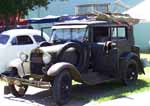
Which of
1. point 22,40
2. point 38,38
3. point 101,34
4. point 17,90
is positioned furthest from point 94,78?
point 38,38

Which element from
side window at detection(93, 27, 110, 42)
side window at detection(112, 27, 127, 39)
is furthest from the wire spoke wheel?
side window at detection(112, 27, 127, 39)

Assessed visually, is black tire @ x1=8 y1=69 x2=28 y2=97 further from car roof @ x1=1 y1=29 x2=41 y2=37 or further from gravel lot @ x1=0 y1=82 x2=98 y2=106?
car roof @ x1=1 y1=29 x2=41 y2=37

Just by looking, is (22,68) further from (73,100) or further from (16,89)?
(73,100)

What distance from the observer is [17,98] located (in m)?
12.7

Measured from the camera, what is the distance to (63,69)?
37.4 feet

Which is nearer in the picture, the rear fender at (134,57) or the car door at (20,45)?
the rear fender at (134,57)

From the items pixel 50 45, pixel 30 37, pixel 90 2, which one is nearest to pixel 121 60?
pixel 50 45

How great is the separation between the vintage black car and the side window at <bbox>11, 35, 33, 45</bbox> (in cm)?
430

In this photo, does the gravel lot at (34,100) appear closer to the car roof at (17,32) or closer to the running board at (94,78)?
the running board at (94,78)

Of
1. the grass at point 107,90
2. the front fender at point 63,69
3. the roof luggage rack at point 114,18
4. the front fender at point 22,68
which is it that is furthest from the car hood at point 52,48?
the roof luggage rack at point 114,18

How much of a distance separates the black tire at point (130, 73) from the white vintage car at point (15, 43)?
4.56 meters

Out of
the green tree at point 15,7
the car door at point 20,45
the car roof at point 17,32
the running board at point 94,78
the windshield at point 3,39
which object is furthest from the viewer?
the green tree at point 15,7

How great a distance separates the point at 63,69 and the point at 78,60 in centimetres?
124

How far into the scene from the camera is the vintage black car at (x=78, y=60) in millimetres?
11531
